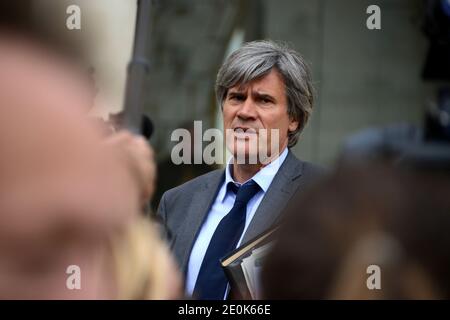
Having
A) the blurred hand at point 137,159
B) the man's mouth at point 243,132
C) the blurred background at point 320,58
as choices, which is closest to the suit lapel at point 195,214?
the man's mouth at point 243,132

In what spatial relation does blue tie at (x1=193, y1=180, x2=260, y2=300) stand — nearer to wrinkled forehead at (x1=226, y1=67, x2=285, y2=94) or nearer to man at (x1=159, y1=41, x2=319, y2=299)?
man at (x1=159, y1=41, x2=319, y2=299)

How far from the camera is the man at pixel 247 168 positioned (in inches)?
61.7

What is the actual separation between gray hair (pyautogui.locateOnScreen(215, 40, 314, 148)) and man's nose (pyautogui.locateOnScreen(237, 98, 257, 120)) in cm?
5

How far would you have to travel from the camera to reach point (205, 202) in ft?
5.50

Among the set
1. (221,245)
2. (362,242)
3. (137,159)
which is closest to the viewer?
(362,242)

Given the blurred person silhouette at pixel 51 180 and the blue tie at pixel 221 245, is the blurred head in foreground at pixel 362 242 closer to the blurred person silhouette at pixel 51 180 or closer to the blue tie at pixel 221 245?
the blurred person silhouette at pixel 51 180

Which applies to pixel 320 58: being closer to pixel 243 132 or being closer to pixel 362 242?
pixel 243 132

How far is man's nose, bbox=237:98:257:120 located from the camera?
5.44 feet

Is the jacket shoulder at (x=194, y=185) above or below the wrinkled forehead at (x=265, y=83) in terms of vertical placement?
below

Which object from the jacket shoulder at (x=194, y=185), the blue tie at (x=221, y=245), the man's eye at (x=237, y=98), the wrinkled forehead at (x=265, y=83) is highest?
the wrinkled forehead at (x=265, y=83)

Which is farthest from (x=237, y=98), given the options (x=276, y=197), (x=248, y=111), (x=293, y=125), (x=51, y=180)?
(x=51, y=180)

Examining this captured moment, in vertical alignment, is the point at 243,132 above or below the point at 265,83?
below

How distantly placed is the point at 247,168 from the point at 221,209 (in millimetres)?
114

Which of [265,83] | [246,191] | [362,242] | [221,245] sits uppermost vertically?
[265,83]
